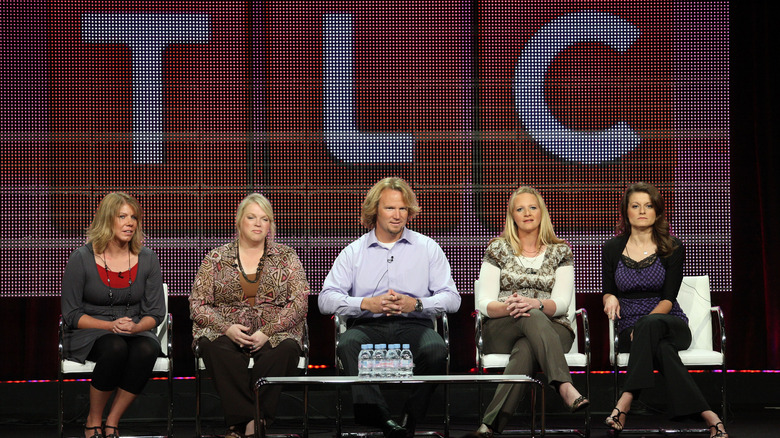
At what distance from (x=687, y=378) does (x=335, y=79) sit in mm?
2820

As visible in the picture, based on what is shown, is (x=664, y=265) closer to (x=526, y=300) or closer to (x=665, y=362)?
(x=665, y=362)

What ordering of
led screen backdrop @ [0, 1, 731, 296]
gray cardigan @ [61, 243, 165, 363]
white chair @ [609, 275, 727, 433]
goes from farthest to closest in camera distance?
led screen backdrop @ [0, 1, 731, 296] → white chair @ [609, 275, 727, 433] → gray cardigan @ [61, 243, 165, 363]

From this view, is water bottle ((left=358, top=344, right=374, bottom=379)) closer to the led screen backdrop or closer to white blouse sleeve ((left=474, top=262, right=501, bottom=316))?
white blouse sleeve ((left=474, top=262, right=501, bottom=316))

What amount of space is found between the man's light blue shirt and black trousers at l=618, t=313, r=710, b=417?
100 centimetres

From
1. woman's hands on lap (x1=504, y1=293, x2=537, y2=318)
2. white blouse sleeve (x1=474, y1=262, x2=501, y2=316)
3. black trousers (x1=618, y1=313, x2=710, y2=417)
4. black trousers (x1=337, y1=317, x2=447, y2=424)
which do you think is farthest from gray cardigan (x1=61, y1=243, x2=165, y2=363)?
black trousers (x1=618, y1=313, x2=710, y2=417)

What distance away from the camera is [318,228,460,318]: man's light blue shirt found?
16.0ft

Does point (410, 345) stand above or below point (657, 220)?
below

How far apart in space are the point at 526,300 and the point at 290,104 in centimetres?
206

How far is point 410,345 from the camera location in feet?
15.0

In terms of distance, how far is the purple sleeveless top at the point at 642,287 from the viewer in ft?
16.0

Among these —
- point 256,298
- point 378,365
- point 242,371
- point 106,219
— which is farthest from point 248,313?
point 378,365

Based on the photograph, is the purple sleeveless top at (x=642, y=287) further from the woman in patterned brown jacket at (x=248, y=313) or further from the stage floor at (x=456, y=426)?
the woman in patterned brown jacket at (x=248, y=313)

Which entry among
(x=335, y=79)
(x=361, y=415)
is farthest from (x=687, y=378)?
(x=335, y=79)

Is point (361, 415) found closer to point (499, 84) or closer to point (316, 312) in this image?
point (316, 312)
